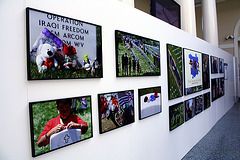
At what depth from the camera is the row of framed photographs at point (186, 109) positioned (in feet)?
13.7

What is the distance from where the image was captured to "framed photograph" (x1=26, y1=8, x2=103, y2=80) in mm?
1761

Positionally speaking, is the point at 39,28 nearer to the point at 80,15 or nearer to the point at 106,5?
the point at 80,15

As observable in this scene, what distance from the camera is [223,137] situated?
6055 mm

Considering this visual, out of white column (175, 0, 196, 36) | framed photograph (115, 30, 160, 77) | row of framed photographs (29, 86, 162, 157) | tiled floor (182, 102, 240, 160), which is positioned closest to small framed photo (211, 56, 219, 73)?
white column (175, 0, 196, 36)

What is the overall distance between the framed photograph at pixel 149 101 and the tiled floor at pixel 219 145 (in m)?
1.89

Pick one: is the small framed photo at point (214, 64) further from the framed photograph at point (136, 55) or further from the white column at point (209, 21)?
the framed photograph at point (136, 55)

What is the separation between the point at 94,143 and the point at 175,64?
9.37ft

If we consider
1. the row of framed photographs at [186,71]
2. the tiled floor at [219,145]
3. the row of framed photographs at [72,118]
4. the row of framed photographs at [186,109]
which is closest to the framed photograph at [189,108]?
the row of framed photographs at [186,109]

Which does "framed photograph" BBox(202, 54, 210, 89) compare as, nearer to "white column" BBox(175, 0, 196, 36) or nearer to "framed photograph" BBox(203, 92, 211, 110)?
"framed photograph" BBox(203, 92, 211, 110)

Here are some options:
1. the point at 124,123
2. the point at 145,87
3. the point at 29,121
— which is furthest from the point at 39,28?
the point at 145,87

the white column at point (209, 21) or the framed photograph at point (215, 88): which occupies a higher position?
the white column at point (209, 21)

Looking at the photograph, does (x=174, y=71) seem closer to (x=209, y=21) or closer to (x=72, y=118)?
(x=72, y=118)

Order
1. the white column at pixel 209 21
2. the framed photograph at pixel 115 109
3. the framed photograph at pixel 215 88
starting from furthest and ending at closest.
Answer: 1. the white column at pixel 209 21
2. the framed photograph at pixel 215 88
3. the framed photograph at pixel 115 109

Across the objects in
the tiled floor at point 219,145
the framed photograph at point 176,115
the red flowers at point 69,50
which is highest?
the red flowers at point 69,50
